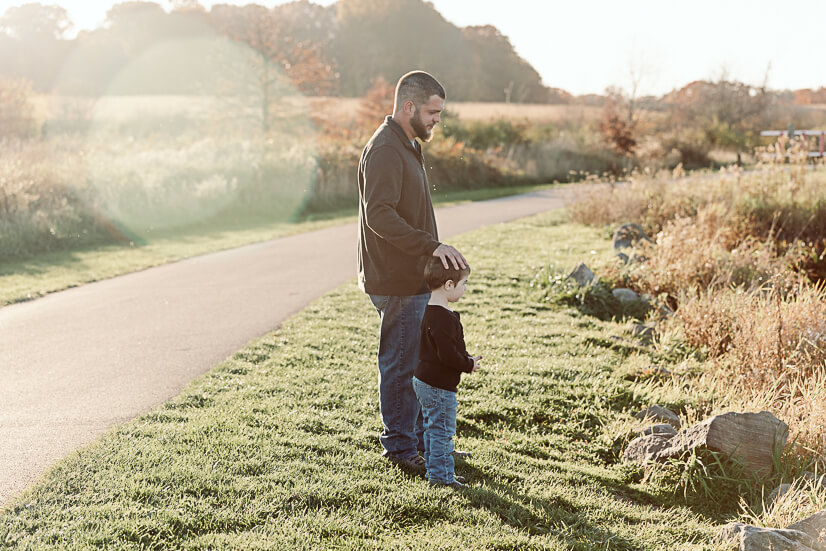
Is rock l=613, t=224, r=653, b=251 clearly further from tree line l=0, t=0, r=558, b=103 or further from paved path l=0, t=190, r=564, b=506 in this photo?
tree line l=0, t=0, r=558, b=103

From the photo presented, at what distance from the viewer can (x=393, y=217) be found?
3854 millimetres

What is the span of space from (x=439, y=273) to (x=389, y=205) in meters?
0.48

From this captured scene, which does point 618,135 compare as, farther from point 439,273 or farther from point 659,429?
point 439,273

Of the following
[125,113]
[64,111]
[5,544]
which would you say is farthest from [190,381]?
[125,113]

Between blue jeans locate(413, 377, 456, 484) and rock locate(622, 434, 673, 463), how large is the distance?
150cm

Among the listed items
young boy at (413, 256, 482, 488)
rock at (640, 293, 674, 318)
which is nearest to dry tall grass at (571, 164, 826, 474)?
rock at (640, 293, 674, 318)

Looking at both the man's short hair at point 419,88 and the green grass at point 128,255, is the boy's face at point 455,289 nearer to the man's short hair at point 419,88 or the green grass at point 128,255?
the man's short hair at point 419,88

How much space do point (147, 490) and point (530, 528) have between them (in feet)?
7.04

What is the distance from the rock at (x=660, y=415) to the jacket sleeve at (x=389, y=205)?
2.70m

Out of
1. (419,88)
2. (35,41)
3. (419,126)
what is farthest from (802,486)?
(35,41)

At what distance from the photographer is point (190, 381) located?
5941 millimetres

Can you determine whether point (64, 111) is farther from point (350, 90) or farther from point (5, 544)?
point (5, 544)

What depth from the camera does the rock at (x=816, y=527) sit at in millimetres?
3477

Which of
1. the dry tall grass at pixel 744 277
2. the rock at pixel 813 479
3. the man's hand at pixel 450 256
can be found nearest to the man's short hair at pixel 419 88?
the man's hand at pixel 450 256
